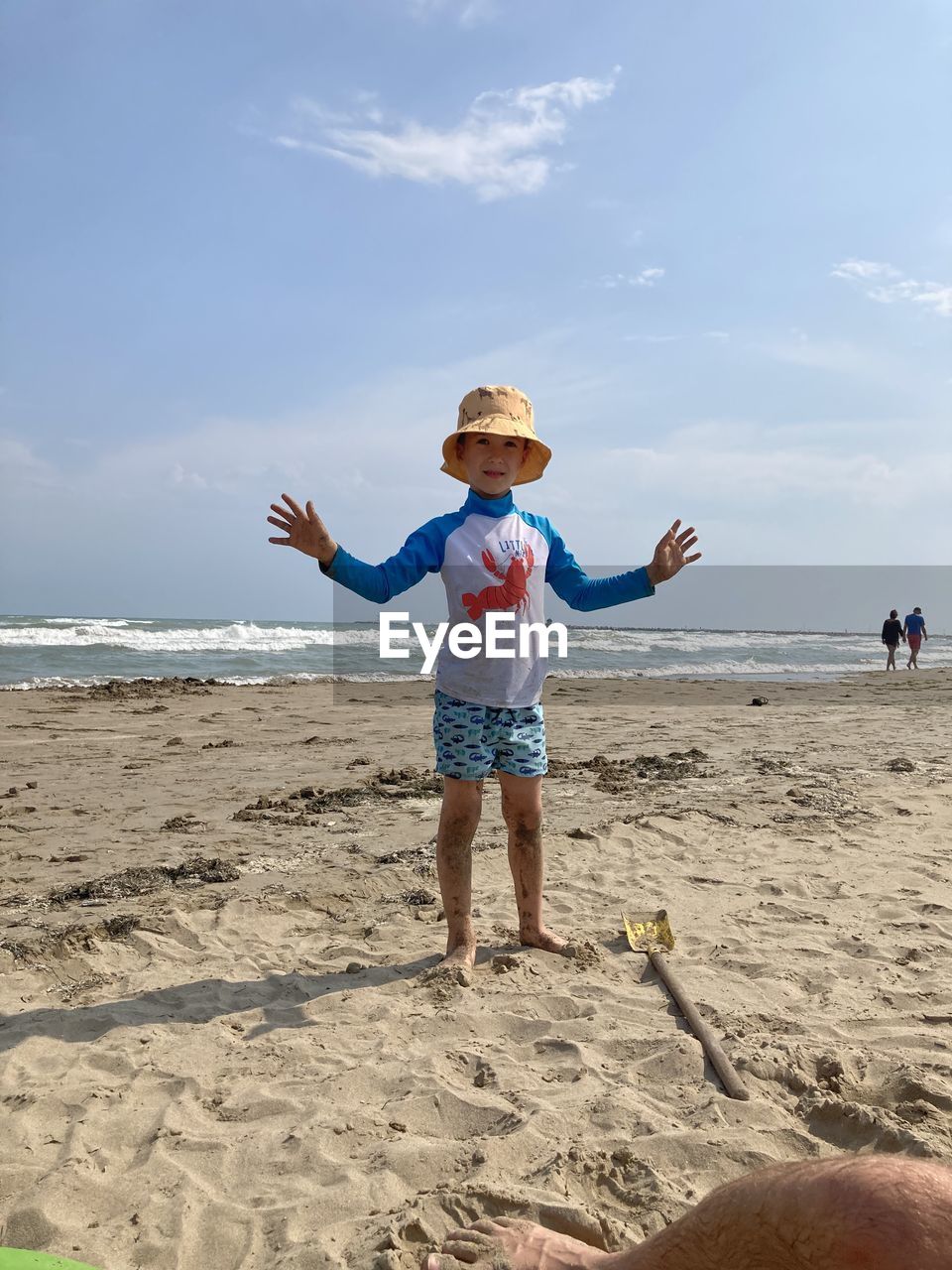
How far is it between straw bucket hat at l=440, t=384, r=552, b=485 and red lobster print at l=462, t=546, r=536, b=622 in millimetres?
395

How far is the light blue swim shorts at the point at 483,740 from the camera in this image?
3.21 meters

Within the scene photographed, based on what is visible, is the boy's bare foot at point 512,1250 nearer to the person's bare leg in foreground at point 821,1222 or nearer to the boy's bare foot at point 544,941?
the person's bare leg in foreground at point 821,1222

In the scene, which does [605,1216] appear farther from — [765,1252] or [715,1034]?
[715,1034]

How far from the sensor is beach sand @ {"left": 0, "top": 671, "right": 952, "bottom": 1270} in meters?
2.03

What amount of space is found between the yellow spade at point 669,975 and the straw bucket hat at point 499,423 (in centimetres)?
185

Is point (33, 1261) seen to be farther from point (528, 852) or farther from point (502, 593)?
point (502, 593)

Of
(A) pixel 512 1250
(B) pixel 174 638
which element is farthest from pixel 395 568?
(B) pixel 174 638

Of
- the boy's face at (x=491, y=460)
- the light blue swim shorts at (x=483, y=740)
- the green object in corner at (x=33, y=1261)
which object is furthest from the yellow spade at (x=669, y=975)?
the boy's face at (x=491, y=460)

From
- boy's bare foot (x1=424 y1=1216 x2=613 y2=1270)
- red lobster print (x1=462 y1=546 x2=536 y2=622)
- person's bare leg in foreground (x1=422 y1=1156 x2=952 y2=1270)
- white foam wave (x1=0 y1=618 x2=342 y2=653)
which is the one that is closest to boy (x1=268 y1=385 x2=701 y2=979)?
red lobster print (x1=462 y1=546 x2=536 y2=622)

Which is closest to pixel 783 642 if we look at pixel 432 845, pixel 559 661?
pixel 559 661

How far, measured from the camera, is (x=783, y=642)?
1389 inches

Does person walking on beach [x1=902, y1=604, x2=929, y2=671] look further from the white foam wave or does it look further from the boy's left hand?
the boy's left hand

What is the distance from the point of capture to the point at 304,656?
75.2 ft

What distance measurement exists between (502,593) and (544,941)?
4.44 feet
